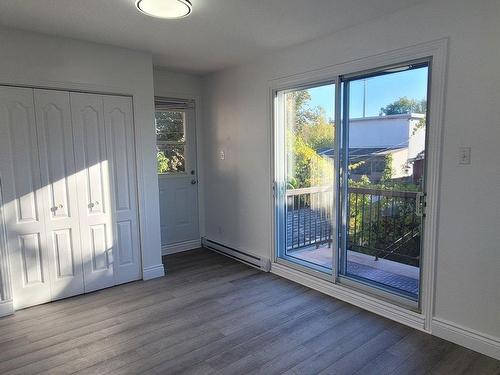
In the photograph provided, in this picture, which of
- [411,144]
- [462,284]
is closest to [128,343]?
[462,284]

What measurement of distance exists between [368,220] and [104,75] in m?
2.99

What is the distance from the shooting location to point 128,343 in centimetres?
252

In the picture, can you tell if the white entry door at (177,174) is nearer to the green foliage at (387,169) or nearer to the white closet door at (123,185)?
the white closet door at (123,185)

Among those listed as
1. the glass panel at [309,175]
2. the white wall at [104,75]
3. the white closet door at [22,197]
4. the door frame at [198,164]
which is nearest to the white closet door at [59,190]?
the white closet door at [22,197]

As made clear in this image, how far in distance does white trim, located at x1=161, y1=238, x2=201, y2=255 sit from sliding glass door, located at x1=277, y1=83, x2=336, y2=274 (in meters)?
1.62

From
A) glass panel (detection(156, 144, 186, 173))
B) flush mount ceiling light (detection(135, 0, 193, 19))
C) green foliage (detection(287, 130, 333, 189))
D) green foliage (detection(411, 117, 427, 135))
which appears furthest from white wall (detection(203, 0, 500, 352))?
glass panel (detection(156, 144, 186, 173))

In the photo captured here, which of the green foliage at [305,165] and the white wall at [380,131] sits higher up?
the white wall at [380,131]

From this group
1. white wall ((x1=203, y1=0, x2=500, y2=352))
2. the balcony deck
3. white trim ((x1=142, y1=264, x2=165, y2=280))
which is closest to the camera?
white wall ((x1=203, y1=0, x2=500, y2=352))

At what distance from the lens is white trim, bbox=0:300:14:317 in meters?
2.96

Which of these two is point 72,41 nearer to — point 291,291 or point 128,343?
point 128,343

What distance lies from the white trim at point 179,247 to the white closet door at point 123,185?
0.96 meters

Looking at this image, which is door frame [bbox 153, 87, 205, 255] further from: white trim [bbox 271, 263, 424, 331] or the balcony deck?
the balcony deck

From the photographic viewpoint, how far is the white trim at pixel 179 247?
4738 millimetres

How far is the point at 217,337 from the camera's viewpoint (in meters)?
2.59
